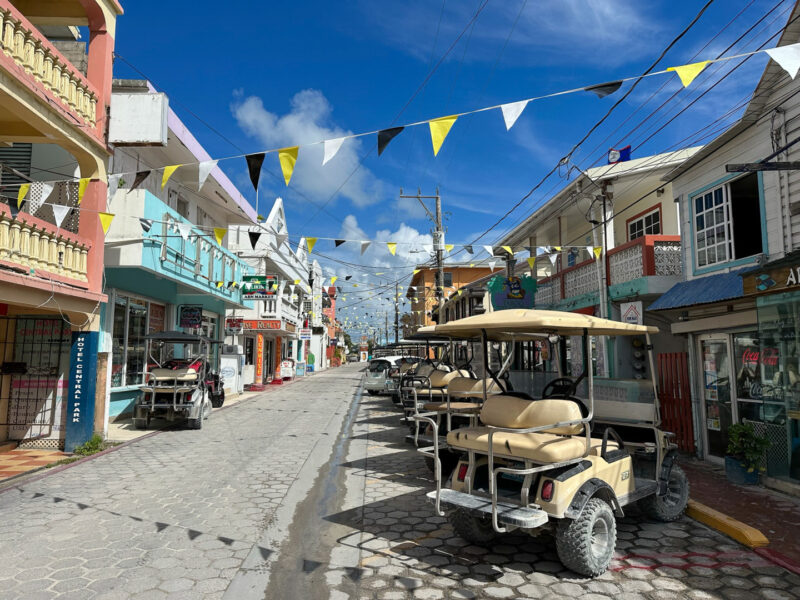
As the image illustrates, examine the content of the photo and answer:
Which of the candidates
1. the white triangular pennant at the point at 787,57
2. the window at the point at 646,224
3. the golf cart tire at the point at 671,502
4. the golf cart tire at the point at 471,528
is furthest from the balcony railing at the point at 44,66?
the window at the point at 646,224

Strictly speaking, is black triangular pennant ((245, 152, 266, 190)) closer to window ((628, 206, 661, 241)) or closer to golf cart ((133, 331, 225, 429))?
golf cart ((133, 331, 225, 429))

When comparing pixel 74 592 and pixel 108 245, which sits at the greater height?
pixel 108 245

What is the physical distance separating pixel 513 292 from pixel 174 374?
1016cm

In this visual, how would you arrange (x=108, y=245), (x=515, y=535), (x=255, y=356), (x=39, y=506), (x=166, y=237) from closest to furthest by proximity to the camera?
(x=515, y=535) < (x=39, y=506) < (x=108, y=245) < (x=166, y=237) < (x=255, y=356)

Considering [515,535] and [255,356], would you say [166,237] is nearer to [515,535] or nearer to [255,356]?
[515,535]

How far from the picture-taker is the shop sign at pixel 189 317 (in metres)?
17.7

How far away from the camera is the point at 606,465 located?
4848 mm

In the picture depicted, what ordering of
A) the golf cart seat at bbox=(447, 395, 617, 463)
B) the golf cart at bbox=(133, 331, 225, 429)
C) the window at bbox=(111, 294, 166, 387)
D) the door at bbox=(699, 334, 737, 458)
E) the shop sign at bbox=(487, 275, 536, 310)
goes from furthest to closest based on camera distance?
1. the shop sign at bbox=(487, 275, 536, 310)
2. the window at bbox=(111, 294, 166, 387)
3. the golf cart at bbox=(133, 331, 225, 429)
4. the door at bbox=(699, 334, 737, 458)
5. the golf cart seat at bbox=(447, 395, 617, 463)

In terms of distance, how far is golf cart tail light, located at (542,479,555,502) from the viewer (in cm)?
430

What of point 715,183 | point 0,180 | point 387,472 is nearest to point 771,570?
point 387,472

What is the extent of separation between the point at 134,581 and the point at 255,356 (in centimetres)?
2482

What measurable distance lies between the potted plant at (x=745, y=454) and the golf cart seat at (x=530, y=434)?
383 centimetres

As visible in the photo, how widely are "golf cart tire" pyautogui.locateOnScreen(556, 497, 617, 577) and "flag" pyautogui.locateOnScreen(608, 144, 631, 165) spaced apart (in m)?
8.46

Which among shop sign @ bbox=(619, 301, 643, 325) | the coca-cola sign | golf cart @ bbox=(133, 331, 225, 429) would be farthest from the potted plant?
golf cart @ bbox=(133, 331, 225, 429)
